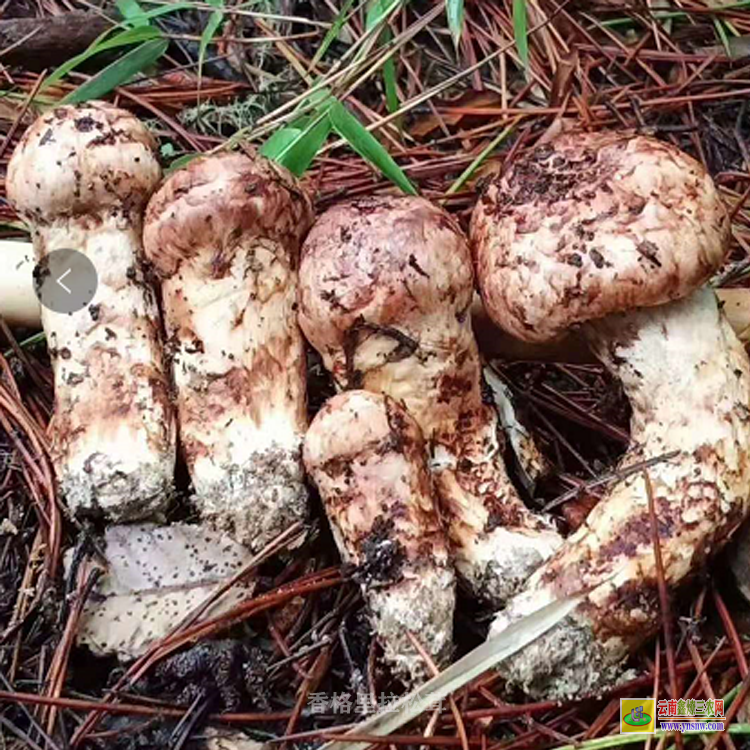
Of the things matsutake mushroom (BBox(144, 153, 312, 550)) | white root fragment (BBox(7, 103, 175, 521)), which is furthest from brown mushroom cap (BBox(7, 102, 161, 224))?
matsutake mushroom (BBox(144, 153, 312, 550))

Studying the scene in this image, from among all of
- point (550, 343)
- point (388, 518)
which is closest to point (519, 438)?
point (550, 343)

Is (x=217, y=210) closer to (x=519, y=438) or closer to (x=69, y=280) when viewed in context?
(x=69, y=280)

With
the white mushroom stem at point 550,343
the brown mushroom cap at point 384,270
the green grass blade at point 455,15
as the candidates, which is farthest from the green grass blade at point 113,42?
the white mushroom stem at point 550,343

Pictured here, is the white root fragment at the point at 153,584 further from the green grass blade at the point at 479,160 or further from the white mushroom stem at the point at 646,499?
the green grass blade at the point at 479,160

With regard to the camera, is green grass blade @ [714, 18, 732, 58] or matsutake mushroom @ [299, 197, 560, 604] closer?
matsutake mushroom @ [299, 197, 560, 604]

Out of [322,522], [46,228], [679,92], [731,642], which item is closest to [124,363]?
[46,228]

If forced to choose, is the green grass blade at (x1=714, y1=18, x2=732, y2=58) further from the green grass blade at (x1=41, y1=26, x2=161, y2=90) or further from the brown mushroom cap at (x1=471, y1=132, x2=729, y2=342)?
the green grass blade at (x1=41, y1=26, x2=161, y2=90)

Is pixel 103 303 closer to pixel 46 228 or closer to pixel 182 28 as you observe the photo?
pixel 46 228
